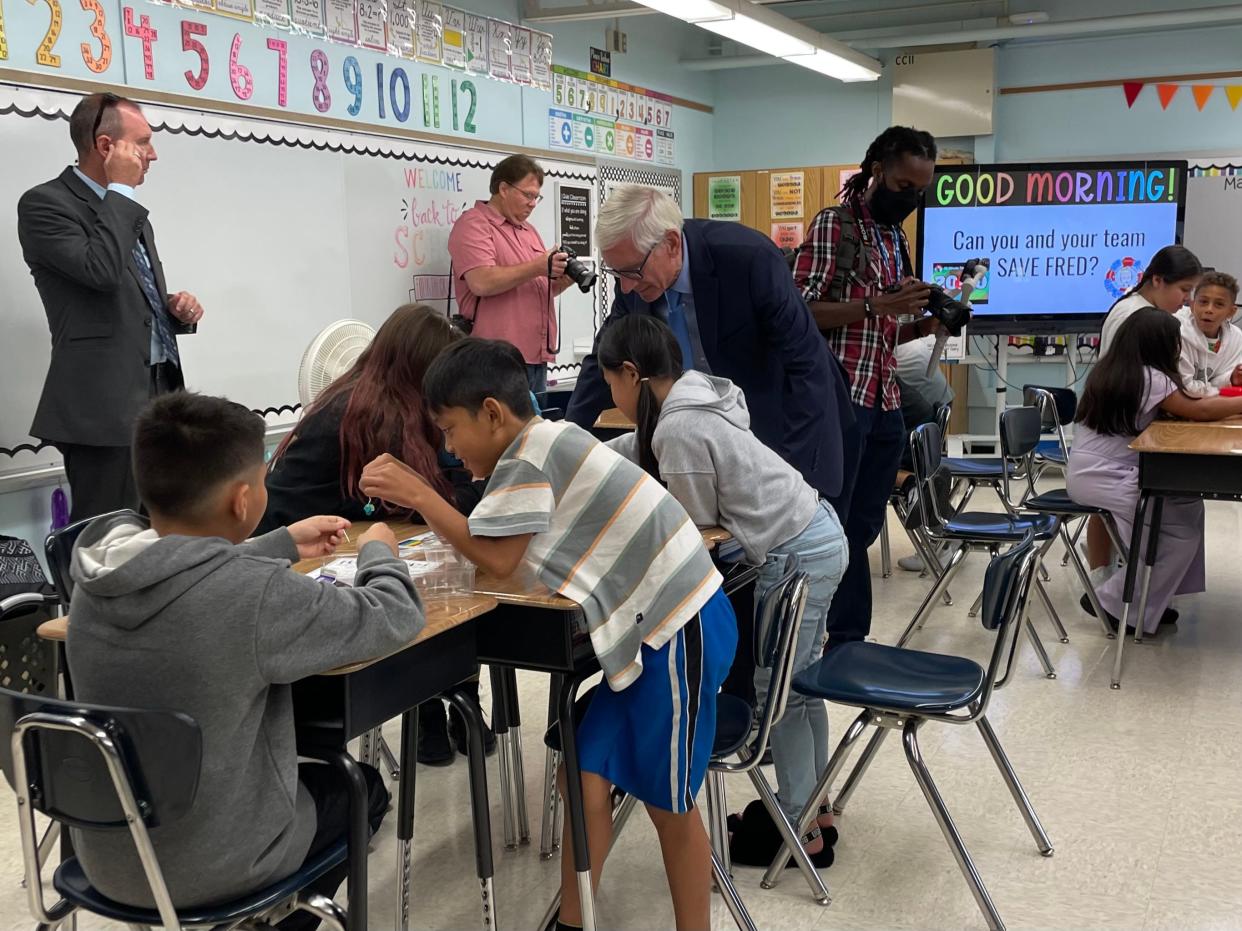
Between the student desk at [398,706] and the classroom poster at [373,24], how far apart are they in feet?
12.6

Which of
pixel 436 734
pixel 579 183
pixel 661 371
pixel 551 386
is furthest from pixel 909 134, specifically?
pixel 579 183

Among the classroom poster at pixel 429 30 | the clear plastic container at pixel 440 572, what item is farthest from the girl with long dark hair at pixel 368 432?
the classroom poster at pixel 429 30

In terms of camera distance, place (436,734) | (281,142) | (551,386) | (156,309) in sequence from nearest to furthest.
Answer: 1. (436,734)
2. (156,309)
3. (281,142)
4. (551,386)

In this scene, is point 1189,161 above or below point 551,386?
above

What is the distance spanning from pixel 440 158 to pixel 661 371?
3565 millimetres

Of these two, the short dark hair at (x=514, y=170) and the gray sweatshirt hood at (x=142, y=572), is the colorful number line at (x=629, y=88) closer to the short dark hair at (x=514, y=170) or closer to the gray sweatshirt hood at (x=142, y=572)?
the short dark hair at (x=514, y=170)

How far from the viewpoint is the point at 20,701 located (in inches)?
59.2

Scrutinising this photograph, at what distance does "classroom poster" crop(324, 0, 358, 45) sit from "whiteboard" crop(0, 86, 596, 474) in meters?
0.42

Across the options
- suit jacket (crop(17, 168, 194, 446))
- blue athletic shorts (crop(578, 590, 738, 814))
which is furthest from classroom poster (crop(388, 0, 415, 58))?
blue athletic shorts (crop(578, 590, 738, 814))

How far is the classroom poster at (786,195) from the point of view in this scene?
27.4 feet

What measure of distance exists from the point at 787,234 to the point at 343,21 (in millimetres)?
4132

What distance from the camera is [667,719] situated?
6.48 ft

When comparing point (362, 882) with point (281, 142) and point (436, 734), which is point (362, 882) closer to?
point (436, 734)

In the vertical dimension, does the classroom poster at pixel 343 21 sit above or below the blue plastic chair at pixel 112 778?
above
